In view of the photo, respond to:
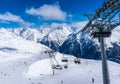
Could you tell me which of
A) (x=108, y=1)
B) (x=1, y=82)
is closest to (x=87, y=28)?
(x=108, y=1)

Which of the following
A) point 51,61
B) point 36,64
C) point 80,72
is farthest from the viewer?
point 51,61

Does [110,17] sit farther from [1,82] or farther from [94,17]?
[1,82]

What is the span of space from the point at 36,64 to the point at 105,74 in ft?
300

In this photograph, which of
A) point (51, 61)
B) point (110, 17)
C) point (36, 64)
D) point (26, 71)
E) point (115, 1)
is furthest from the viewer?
point (51, 61)

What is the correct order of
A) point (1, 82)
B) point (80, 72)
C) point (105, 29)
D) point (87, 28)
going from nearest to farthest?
1. point (105, 29)
2. point (87, 28)
3. point (1, 82)
4. point (80, 72)

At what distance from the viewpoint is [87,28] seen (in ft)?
73.8

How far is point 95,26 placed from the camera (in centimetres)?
2102

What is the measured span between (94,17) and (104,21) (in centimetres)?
80

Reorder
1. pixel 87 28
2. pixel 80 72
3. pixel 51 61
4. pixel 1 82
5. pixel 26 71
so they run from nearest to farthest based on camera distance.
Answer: pixel 87 28 → pixel 1 82 → pixel 80 72 → pixel 26 71 → pixel 51 61

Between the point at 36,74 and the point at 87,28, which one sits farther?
the point at 36,74

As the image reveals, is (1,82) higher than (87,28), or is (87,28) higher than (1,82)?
(87,28)

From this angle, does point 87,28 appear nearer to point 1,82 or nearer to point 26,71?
point 1,82

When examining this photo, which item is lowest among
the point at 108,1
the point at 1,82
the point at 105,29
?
the point at 1,82

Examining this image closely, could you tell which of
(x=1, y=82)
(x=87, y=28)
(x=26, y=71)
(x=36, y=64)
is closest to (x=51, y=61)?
(x=36, y=64)
